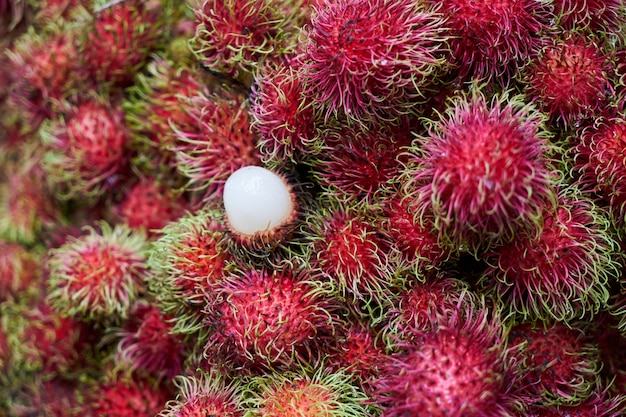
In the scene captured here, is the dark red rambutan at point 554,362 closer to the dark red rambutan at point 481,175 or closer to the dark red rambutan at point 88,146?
the dark red rambutan at point 481,175

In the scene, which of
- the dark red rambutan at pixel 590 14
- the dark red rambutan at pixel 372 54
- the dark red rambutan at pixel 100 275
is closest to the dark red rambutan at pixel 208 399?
the dark red rambutan at pixel 100 275

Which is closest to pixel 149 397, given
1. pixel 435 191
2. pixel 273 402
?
pixel 273 402

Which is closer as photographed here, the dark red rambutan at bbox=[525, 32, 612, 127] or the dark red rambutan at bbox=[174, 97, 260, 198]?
the dark red rambutan at bbox=[525, 32, 612, 127]

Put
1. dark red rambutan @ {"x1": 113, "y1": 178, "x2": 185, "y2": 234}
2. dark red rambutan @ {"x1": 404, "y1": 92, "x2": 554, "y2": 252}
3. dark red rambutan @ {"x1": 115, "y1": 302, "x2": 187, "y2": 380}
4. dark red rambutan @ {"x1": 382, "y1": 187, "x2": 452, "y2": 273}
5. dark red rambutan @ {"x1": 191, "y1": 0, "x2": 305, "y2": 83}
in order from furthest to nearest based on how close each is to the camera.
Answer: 1. dark red rambutan @ {"x1": 113, "y1": 178, "x2": 185, "y2": 234}
2. dark red rambutan @ {"x1": 115, "y1": 302, "x2": 187, "y2": 380}
3. dark red rambutan @ {"x1": 191, "y1": 0, "x2": 305, "y2": 83}
4. dark red rambutan @ {"x1": 382, "y1": 187, "x2": 452, "y2": 273}
5. dark red rambutan @ {"x1": 404, "y1": 92, "x2": 554, "y2": 252}

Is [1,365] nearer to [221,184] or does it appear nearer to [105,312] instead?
[105,312]

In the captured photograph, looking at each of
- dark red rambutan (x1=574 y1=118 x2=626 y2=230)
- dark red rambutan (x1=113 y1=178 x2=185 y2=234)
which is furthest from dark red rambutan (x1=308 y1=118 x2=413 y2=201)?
dark red rambutan (x1=113 y1=178 x2=185 y2=234)

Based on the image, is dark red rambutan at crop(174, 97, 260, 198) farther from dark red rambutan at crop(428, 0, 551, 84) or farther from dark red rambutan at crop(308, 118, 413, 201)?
dark red rambutan at crop(428, 0, 551, 84)
